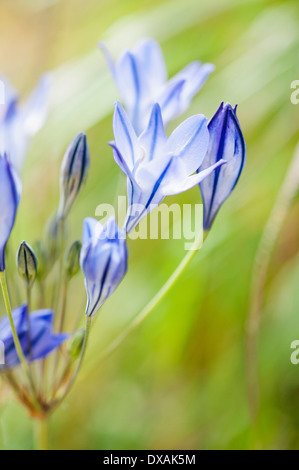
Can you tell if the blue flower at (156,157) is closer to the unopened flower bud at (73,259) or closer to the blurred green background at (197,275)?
the unopened flower bud at (73,259)

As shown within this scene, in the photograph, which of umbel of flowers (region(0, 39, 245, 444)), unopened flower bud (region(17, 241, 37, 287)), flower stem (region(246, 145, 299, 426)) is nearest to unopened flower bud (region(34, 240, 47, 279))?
umbel of flowers (region(0, 39, 245, 444))

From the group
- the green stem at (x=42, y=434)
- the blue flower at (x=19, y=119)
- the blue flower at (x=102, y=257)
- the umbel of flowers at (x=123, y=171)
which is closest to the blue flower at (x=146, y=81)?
the umbel of flowers at (x=123, y=171)

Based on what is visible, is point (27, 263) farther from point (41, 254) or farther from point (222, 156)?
point (222, 156)

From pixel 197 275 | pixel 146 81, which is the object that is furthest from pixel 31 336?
pixel 197 275

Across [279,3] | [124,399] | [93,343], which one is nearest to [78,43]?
[279,3]

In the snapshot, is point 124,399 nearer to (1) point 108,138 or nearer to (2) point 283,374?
(2) point 283,374

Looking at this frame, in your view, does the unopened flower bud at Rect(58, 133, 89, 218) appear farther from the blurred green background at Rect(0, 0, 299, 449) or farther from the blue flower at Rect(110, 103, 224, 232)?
the blurred green background at Rect(0, 0, 299, 449)
